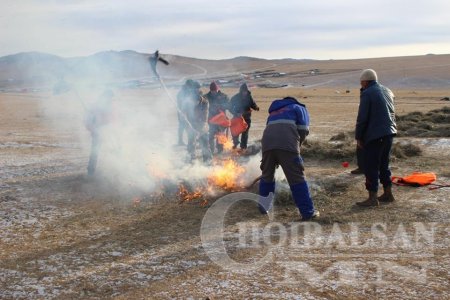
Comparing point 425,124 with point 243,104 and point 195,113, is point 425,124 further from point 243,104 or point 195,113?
point 195,113

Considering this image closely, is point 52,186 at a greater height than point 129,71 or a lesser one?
lesser

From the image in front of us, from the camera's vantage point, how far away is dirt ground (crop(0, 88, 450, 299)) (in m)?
4.38

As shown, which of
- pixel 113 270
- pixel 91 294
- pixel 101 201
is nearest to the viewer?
pixel 91 294

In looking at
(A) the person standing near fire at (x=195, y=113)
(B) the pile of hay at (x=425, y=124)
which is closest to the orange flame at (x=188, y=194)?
(A) the person standing near fire at (x=195, y=113)

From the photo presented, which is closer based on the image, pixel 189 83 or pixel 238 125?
pixel 189 83

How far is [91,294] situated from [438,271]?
3.63 meters

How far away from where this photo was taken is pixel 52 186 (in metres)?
8.86

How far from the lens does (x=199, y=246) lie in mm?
5512

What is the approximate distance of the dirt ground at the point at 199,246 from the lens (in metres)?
4.38

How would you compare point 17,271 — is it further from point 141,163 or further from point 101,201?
point 141,163

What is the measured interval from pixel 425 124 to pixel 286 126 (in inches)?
388

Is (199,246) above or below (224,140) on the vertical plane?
below

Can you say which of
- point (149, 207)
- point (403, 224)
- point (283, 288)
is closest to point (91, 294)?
point (283, 288)

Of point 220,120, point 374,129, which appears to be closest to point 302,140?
point 374,129
